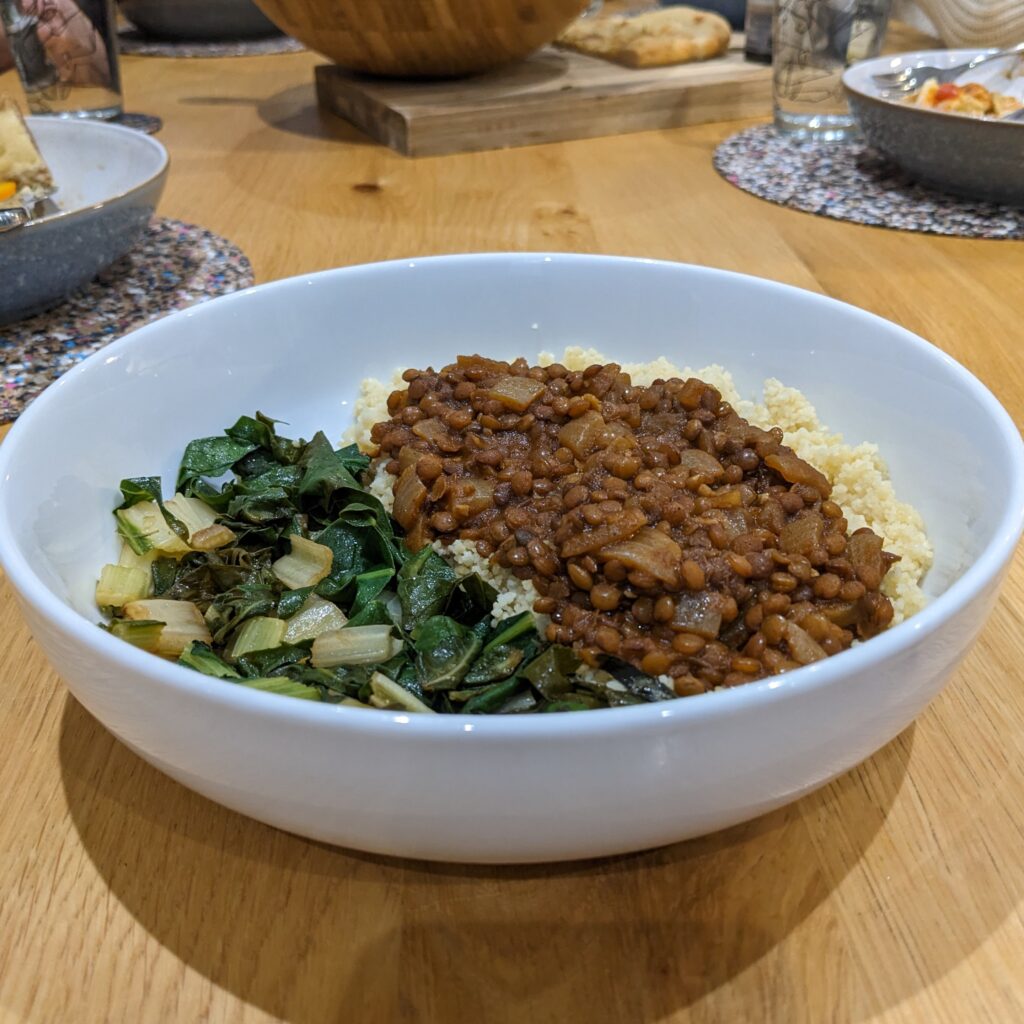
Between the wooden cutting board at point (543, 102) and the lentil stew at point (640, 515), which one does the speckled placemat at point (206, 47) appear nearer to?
the wooden cutting board at point (543, 102)

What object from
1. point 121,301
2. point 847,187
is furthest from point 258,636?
point 847,187

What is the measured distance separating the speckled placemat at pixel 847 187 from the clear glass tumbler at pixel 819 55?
79 mm

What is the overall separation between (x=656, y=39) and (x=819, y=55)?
2.98 ft

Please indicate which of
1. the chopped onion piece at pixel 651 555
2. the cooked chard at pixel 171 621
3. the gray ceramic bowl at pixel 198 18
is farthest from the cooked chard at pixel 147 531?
the gray ceramic bowl at pixel 198 18

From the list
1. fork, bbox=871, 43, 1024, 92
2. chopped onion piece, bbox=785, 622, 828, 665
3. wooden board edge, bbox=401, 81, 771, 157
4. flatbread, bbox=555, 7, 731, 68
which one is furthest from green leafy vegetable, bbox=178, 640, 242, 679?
flatbread, bbox=555, 7, 731, 68

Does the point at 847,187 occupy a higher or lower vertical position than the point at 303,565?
lower

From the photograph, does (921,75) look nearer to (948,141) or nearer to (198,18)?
(948,141)

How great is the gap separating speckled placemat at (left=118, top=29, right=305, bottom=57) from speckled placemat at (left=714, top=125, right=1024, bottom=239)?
9.94 feet

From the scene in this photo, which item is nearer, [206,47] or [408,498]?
[408,498]

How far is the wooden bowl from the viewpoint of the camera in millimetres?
3699

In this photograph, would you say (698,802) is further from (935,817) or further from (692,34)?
(692,34)

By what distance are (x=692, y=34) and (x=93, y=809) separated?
417 cm

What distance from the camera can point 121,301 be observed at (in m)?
2.65

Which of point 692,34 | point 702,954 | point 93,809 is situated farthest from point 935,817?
point 692,34
